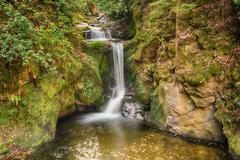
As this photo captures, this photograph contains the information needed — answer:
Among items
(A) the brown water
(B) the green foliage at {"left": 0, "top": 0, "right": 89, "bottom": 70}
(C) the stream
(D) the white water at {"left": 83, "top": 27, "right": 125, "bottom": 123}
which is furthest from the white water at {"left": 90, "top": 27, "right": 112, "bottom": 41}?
(A) the brown water

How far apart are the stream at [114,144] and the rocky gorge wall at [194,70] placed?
0.85 metres

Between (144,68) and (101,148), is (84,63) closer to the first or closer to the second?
(144,68)

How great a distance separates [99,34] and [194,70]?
8.93 metres

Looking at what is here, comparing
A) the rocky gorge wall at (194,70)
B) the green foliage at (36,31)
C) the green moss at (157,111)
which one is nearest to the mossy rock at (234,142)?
the rocky gorge wall at (194,70)

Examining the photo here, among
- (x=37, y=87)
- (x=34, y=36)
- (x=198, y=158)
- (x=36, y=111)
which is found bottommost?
(x=198, y=158)

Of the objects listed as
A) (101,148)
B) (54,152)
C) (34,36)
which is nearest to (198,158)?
(101,148)

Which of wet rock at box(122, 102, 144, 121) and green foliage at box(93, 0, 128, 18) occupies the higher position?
green foliage at box(93, 0, 128, 18)

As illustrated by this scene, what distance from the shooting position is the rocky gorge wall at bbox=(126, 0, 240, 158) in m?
11.5

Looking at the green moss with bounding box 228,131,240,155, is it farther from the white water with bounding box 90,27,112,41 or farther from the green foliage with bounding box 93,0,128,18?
the green foliage with bounding box 93,0,128,18

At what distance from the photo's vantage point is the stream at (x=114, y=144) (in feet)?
35.6

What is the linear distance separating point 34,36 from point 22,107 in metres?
2.89

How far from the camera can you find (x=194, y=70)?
40.9ft

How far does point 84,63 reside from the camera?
623 inches

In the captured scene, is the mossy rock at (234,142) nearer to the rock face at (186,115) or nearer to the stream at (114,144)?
the stream at (114,144)
